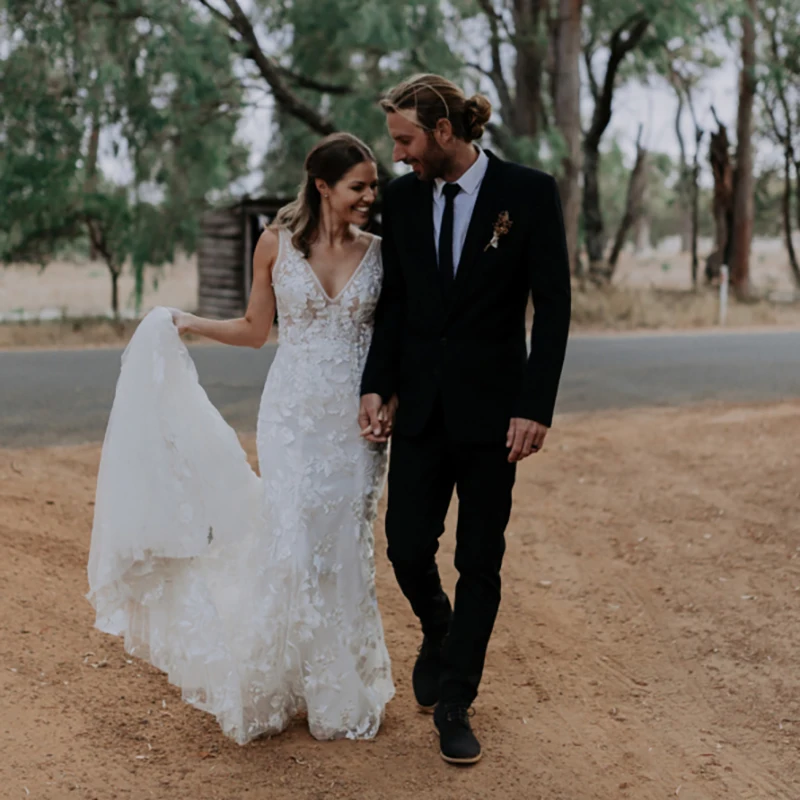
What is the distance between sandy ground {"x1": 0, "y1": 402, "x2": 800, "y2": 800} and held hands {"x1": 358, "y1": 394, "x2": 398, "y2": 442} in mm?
1191

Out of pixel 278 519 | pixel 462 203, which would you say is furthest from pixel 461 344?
pixel 278 519

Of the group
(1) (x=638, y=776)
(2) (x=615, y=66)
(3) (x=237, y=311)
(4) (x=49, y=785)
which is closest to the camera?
(4) (x=49, y=785)

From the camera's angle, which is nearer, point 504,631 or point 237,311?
point 504,631

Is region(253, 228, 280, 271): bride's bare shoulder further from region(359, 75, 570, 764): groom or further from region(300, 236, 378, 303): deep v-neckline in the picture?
region(359, 75, 570, 764): groom

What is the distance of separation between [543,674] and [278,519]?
175 cm

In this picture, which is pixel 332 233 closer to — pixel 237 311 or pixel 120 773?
pixel 120 773

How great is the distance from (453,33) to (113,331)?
7952mm

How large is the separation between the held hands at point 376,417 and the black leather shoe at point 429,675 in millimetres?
967

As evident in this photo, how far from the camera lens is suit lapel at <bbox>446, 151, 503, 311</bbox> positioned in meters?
3.88

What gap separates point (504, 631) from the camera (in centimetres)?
577

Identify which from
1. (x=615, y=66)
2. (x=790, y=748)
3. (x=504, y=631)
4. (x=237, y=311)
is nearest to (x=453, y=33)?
(x=237, y=311)

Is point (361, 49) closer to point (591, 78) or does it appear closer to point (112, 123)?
point (112, 123)

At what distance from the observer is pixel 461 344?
3.95 metres

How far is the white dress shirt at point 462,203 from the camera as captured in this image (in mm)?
3922
